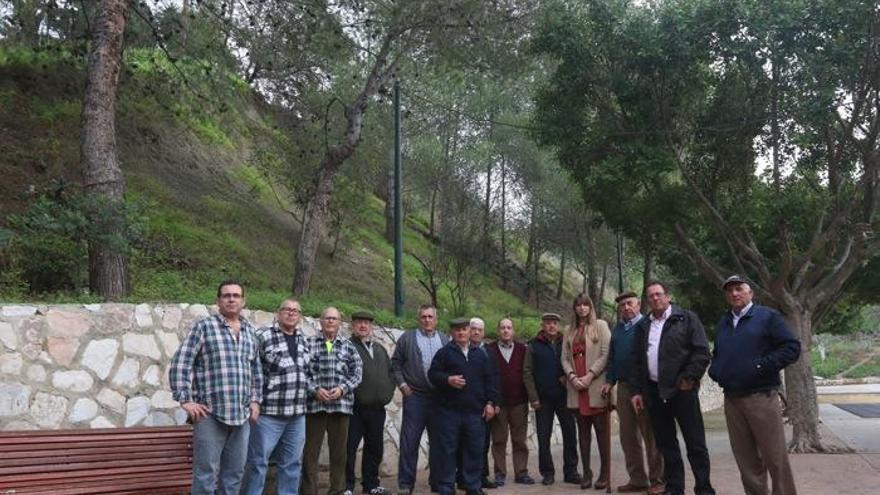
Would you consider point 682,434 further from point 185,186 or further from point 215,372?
point 185,186

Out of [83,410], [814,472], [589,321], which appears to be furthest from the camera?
[814,472]

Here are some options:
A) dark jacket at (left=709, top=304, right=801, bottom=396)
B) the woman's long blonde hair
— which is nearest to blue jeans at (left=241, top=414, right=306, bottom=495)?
the woman's long blonde hair

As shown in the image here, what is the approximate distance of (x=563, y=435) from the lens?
7.73 metres

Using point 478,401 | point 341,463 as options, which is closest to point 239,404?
point 341,463

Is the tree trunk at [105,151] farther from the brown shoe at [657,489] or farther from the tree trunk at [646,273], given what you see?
the tree trunk at [646,273]

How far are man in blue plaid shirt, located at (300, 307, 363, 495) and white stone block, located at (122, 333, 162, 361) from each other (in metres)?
1.66

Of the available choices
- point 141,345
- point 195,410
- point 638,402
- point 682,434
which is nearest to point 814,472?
point 682,434

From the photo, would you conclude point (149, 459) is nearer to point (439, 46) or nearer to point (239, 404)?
point (239, 404)

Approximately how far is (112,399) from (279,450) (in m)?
1.75

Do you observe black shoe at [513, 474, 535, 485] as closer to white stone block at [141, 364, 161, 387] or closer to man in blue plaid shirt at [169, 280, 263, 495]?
man in blue plaid shirt at [169, 280, 263, 495]

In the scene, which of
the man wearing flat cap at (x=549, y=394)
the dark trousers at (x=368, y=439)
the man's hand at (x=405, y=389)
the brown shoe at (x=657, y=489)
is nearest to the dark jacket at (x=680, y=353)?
the brown shoe at (x=657, y=489)

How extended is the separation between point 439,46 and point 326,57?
1981 mm

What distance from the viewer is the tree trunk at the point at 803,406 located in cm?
977

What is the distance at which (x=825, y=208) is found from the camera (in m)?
10.0
